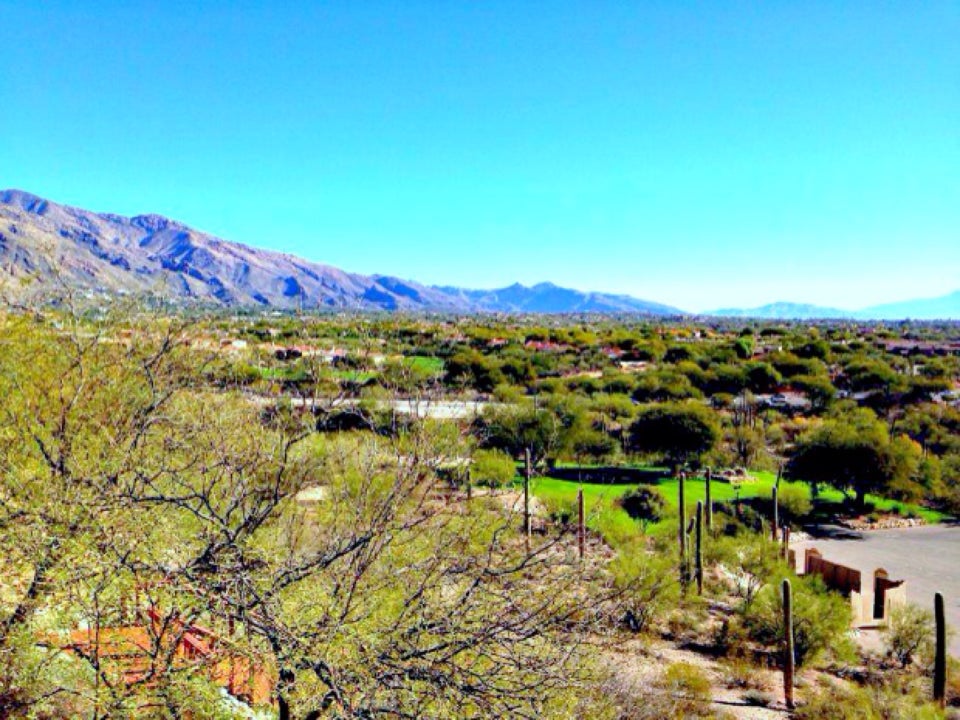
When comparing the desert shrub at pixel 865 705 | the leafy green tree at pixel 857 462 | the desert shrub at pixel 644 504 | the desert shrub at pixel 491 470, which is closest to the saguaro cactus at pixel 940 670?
the desert shrub at pixel 865 705

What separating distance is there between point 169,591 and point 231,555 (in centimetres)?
53

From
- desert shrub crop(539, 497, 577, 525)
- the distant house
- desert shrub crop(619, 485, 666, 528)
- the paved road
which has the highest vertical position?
the distant house

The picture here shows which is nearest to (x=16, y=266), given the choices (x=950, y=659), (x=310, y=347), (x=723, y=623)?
(x=310, y=347)

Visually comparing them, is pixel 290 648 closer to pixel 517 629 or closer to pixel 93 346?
pixel 517 629

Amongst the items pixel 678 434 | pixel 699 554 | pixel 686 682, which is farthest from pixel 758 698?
pixel 678 434

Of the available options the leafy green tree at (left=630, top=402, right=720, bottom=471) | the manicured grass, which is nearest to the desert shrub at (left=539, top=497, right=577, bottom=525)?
the manicured grass

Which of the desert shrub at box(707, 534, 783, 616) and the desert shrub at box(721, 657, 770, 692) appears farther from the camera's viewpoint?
the desert shrub at box(707, 534, 783, 616)

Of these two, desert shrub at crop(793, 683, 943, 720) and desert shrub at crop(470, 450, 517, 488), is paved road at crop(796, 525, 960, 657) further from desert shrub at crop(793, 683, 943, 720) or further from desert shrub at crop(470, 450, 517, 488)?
desert shrub at crop(470, 450, 517, 488)

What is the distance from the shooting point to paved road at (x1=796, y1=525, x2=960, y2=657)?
20.4 m

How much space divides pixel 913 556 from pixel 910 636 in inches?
360

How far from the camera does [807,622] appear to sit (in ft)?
51.1

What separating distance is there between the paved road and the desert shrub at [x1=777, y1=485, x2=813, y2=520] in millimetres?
1446

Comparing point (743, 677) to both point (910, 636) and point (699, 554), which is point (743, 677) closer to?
point (910, 636)

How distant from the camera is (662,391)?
160 feet
